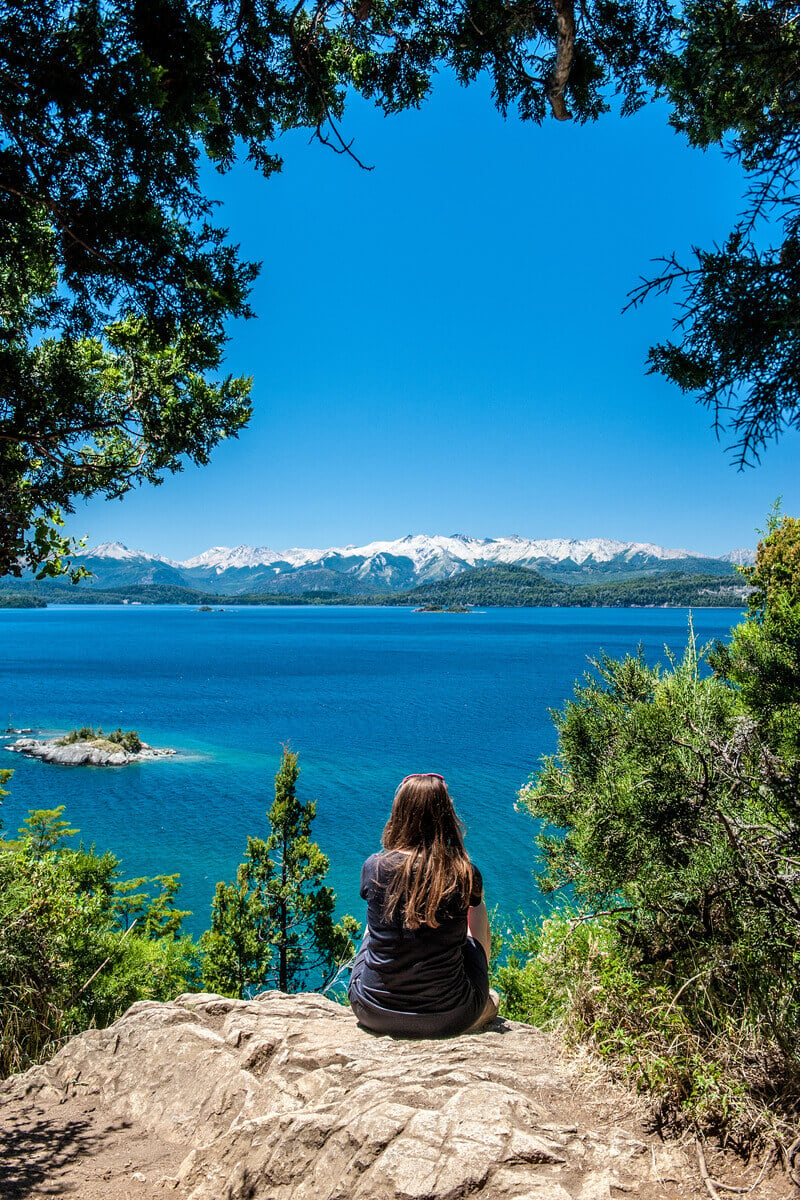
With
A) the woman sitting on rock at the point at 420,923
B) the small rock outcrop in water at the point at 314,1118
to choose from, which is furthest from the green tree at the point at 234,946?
the woman sitting on rock at the point at 420,923

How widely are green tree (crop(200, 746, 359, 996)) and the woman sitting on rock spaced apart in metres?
12.5

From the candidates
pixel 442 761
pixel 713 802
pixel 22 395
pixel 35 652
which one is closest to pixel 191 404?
pixel 22 395

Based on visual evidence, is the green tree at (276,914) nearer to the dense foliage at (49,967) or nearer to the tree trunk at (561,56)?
the dense foliage at (49,967)

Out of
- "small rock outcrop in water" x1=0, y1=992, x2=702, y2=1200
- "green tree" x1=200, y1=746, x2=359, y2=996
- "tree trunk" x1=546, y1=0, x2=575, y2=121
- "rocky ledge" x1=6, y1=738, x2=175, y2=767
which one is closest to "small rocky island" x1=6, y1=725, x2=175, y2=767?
"rocky ledge" x1=6, y1=738, x2=175, y2=767

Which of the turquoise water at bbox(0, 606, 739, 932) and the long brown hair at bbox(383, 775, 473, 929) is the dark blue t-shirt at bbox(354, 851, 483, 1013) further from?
the turquoise water at bbox(0, 606, 739, 932)

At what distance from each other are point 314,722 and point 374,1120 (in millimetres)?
50209

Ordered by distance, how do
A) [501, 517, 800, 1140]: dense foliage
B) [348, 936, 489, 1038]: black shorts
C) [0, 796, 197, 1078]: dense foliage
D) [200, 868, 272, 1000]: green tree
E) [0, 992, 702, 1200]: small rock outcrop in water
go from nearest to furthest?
[0, 992, 702, 1200]: small rock outcrop in water < [501, 517, 800, 1140]: dense foliage < [348, 936, 489, 1038]: black shorts < [0, 796, 197, 1078]: dense foliage < [200, 868, 272, 1000]: green tree

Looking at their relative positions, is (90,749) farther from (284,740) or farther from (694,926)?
(694,926)

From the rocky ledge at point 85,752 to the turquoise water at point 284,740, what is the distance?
0.90 m

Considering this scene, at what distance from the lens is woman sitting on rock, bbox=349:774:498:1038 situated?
3430 mm

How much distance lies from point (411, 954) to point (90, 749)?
Answer: 42583 millimetres

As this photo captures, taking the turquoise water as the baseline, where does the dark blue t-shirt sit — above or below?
above

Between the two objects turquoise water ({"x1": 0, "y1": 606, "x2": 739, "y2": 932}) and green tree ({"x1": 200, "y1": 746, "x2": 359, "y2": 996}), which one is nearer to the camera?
green tree ({"x1": 200, "y1": 746, "x2": 359, "y2": 996})

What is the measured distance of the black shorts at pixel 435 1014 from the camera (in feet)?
Answer: 11.8
